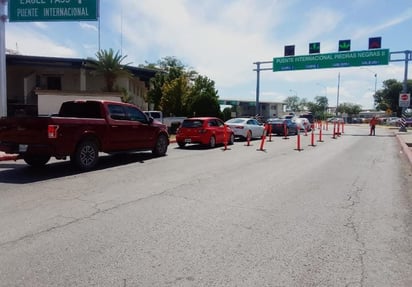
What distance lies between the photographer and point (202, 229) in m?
5.69

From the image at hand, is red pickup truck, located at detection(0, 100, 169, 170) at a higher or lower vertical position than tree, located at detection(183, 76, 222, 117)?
lower

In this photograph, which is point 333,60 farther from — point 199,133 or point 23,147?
point 23,147

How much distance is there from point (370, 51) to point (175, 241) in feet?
113

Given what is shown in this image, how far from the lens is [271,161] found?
13.9 meters

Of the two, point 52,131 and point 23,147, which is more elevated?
point 52,131

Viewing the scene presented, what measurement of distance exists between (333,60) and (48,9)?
2655 cm

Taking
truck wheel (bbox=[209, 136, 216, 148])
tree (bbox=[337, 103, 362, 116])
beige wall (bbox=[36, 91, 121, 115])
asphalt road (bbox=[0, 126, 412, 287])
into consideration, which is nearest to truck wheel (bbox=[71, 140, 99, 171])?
asphalt road (bbox=[0, 126, 412, 287])

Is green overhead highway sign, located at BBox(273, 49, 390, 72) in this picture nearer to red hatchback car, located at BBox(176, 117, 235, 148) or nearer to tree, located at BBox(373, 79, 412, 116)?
red hatchback car, located at BBox(176, 117, 235, 148)

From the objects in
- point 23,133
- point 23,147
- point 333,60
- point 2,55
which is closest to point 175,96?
point 333,60

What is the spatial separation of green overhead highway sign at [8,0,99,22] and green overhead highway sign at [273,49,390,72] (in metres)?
24.2

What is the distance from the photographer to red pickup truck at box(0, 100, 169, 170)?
9891 millimetres

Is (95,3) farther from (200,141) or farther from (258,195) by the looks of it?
(258,195)

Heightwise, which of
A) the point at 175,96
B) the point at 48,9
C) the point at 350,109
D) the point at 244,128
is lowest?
the point at 244,128

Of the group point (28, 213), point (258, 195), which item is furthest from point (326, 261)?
point (28, 213)
